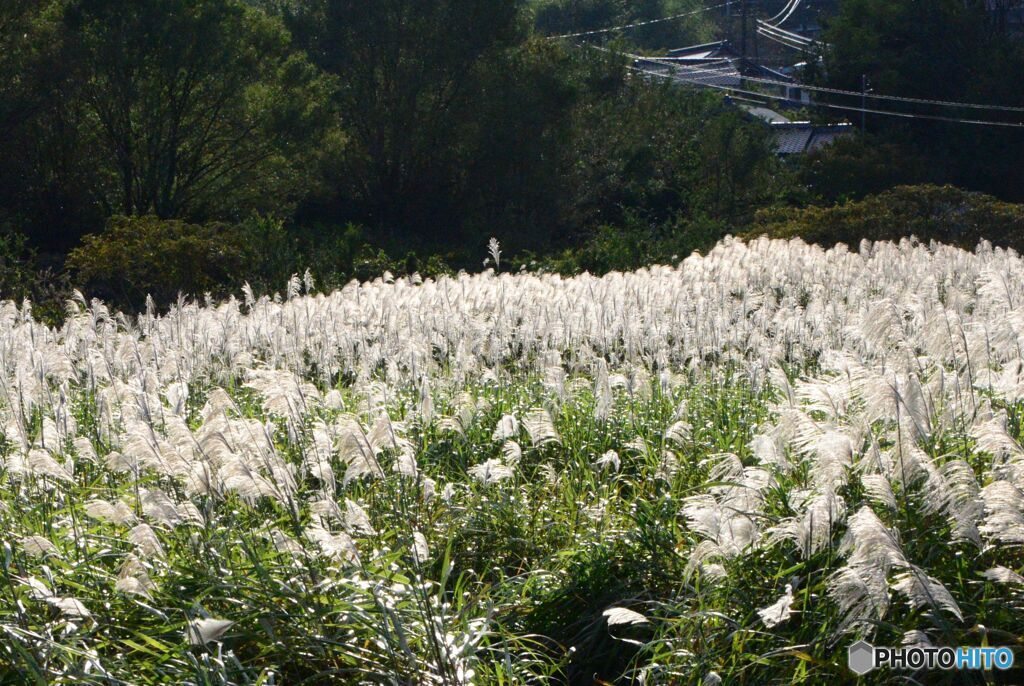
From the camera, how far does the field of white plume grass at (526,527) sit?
3363 millimetres

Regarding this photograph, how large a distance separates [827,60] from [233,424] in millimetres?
32870

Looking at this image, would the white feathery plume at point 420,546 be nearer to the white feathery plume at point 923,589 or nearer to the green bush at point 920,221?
the white feathery plume at point 923,589

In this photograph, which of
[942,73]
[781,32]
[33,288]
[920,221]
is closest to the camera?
[33,288]

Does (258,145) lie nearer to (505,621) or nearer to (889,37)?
(505,621)

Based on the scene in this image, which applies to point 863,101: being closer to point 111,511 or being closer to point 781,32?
point 781,32

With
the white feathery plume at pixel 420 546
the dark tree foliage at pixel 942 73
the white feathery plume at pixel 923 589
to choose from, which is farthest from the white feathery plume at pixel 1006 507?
the dark tree foliage at pixel 942 73

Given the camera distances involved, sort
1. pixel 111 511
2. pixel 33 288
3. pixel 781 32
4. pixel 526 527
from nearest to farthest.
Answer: pixel 111 511
pixel 526 527
pixel 33 288
pixel 781 32

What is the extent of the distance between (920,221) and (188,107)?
45.2ft

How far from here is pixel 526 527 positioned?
483 cm

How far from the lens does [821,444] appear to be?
3.20 meters

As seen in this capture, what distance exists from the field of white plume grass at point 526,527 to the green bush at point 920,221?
11.4 metres

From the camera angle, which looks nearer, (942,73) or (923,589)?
(923,589)

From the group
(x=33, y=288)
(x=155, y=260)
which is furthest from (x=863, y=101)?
(x=33, y=288)

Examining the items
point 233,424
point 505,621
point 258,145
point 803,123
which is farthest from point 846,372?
point 803,123
